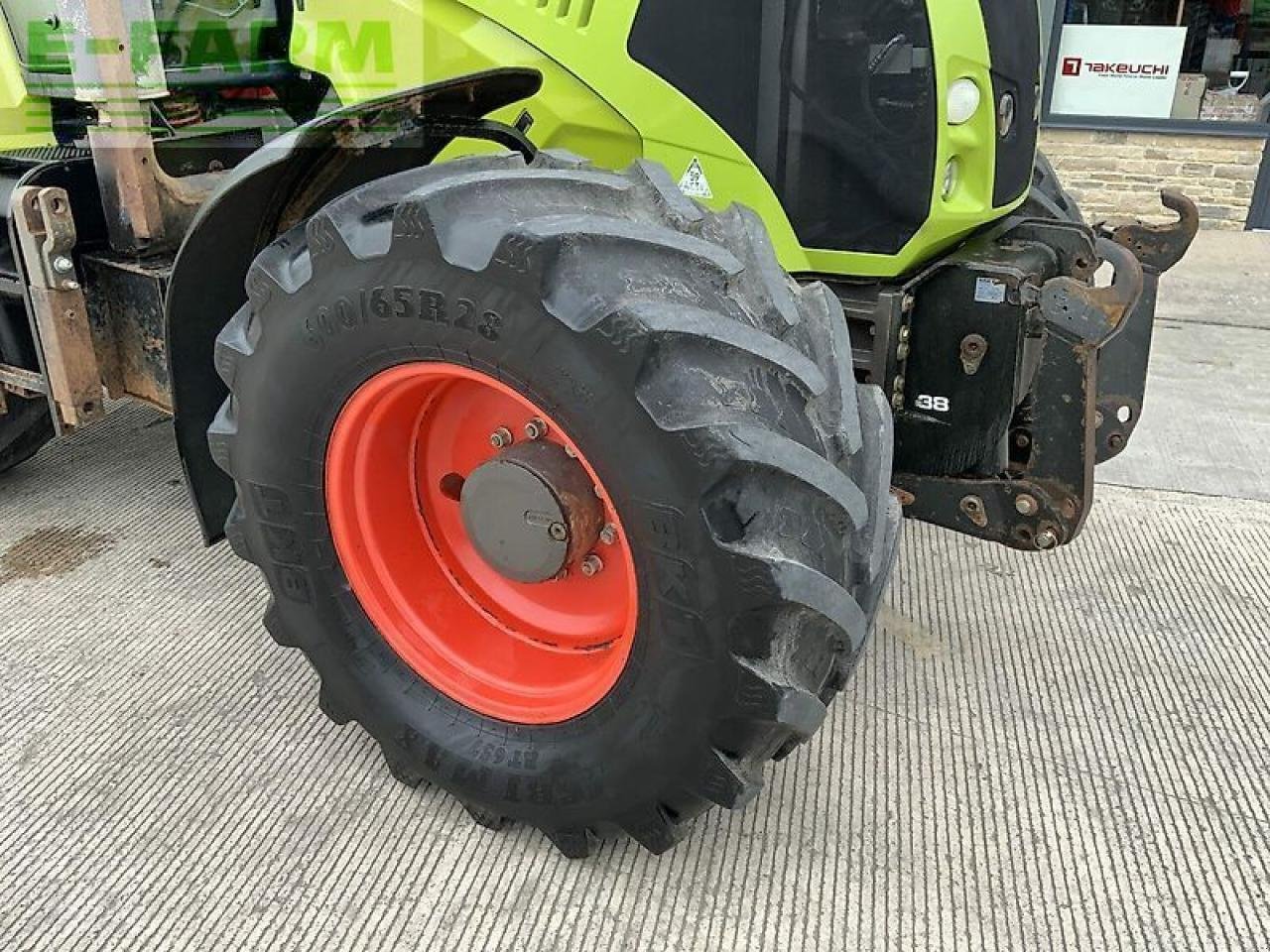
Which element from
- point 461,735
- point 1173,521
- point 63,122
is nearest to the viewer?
point 461,735

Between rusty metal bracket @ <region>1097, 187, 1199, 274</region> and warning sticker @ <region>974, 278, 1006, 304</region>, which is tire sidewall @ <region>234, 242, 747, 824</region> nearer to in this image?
warning sticker @ <region>974, 278, 1006, 304</region>

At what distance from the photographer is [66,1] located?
2014mm

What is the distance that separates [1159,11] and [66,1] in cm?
677

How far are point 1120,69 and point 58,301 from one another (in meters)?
6.72

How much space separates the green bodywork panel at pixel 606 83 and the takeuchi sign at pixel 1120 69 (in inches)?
222

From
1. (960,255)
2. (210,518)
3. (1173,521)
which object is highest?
(960,255)

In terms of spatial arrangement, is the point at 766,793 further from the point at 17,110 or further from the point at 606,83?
the point at 17,110

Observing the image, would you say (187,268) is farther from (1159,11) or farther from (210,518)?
(1159,11)

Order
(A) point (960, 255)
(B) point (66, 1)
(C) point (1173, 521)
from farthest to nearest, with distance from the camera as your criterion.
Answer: (C) point (1173, 521) < (A) point (960, 255) < (B) point (66, 1)

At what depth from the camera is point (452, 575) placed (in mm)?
2055

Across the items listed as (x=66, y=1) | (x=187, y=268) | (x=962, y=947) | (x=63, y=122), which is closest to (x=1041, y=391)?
(x=962, y=947)

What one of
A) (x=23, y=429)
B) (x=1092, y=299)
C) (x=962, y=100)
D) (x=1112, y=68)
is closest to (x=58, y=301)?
(x=23, y=429)

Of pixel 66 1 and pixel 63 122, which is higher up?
pixel 66 1

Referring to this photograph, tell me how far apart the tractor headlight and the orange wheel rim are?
995 millimetres
